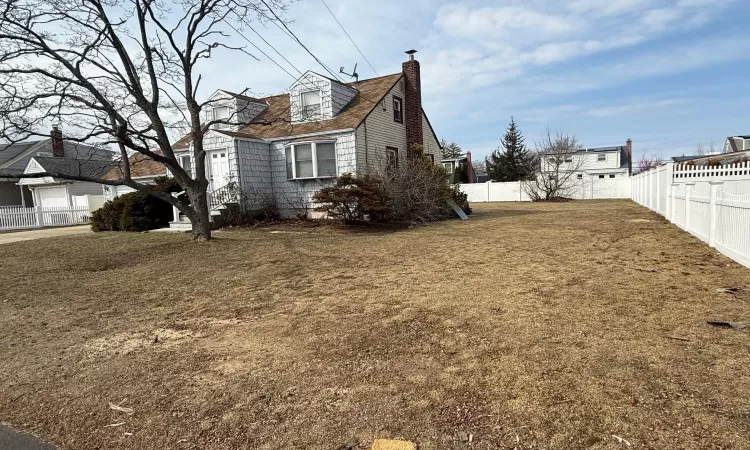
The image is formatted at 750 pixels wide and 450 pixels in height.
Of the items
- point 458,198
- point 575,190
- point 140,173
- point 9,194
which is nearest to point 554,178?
point 575,190

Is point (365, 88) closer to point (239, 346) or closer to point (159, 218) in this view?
point (159, 218)

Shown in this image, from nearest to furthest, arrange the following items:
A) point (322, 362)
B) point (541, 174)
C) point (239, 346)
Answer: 1. point (322, 362)
2. point (239, 346)
3. point (541, 174)

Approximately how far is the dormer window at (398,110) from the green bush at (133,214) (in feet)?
33.0

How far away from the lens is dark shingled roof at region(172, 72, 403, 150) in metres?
16.0

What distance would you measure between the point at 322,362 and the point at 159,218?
46.7ft

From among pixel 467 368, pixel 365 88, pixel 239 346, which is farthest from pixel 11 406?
pixel 365 88

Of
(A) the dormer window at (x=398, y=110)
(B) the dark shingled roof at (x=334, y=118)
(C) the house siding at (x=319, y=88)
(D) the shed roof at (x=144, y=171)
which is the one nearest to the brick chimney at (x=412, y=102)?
(A) the dormer window at (x=398, y=110)

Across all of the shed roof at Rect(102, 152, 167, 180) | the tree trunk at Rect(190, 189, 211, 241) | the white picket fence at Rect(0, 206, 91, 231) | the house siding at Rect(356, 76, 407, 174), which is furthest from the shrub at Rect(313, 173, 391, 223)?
the white picket fence at Rect(0, 206, 91, 231)

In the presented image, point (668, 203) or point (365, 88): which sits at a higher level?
point (365, 88)

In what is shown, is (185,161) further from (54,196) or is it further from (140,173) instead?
(54,196)

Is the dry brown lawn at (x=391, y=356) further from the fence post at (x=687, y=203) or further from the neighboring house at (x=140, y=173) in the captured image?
the neighboring house at (x=140, y=173)

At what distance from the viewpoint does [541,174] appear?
31484 mm

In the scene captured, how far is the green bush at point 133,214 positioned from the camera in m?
14.6

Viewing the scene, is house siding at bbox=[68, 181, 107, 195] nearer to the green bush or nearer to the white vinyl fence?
the green bush
